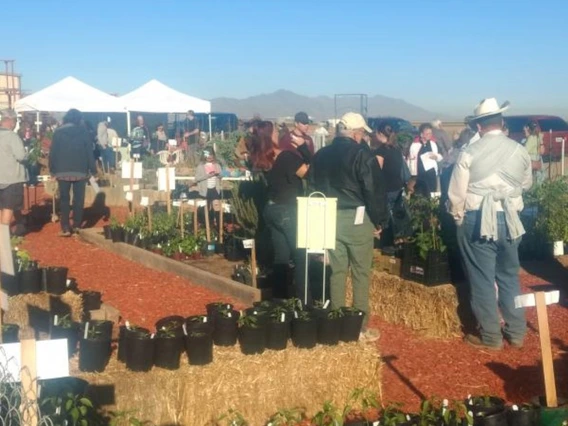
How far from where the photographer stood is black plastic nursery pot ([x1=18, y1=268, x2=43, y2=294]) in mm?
7668

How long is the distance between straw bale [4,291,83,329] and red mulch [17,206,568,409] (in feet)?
2.31


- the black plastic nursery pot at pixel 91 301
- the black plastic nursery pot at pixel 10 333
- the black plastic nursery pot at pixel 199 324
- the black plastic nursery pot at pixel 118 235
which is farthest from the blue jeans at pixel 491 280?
the black plastic nursery pot at pixel 118 235

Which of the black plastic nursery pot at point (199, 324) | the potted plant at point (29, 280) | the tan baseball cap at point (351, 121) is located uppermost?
the tan baseball cap at point (351, 121)

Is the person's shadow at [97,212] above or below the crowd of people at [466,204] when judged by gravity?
below

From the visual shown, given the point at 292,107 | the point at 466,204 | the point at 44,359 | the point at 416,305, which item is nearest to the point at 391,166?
the point at 416,305

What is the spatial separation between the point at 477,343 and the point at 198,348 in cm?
292

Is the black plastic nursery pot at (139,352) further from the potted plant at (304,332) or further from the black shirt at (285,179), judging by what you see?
the black shirt at (285,179)

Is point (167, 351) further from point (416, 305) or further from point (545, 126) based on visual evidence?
point (545, 126)

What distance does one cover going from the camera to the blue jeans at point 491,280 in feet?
22.4

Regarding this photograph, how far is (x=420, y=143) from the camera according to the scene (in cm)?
1396

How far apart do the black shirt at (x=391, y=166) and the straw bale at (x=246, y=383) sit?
4.28 metres

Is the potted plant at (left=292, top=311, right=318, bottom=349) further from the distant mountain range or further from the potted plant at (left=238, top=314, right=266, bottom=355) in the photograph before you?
the distant mountain range

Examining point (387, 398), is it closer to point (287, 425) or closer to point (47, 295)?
point (287, 425)

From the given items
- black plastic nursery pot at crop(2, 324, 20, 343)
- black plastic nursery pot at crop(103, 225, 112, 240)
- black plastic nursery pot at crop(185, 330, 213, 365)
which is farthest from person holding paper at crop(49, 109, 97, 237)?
black plastic nursery pot at crop(185, 330, 213, 365)
